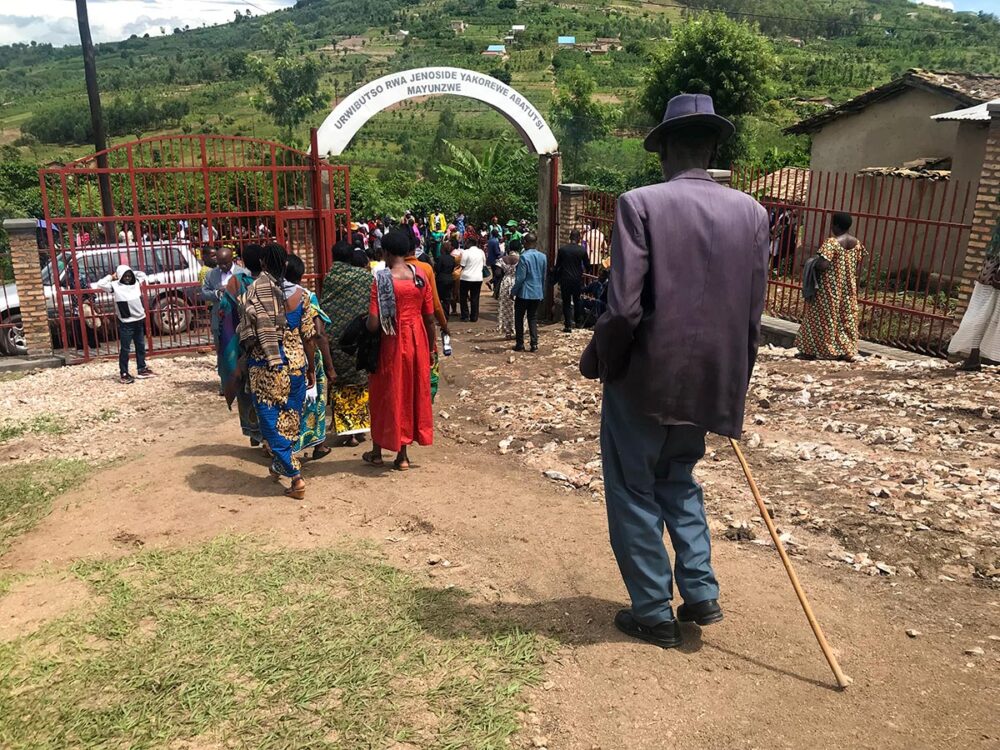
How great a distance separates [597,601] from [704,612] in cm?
57

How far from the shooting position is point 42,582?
160 inches

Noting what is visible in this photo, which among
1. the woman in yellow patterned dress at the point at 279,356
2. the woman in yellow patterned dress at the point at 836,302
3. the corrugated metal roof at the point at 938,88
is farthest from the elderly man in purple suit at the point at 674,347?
the corrugated metal roof at the point at 938,88

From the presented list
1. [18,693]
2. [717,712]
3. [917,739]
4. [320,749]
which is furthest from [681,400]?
[18,693]

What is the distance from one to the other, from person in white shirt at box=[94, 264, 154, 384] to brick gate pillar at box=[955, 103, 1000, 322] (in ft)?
28.2

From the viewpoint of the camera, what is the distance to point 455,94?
452 inches

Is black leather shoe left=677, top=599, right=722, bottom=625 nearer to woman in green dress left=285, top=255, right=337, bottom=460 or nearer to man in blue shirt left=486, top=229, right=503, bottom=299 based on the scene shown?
woman in green dress left=285, top=255, right=337, bottom=460

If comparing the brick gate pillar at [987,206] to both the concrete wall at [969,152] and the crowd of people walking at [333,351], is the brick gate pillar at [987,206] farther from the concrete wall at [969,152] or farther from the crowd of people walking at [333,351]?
the crowd of people walking at [333,351]

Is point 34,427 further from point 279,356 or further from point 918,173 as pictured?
point 918,173

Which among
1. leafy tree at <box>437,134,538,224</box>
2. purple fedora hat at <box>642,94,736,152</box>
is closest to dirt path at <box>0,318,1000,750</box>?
purple fedora hat at <box>642,94,736,152</box>

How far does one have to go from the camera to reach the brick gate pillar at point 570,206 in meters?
12.7

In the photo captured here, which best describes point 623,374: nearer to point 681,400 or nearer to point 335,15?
point 681,400

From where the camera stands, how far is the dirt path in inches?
110

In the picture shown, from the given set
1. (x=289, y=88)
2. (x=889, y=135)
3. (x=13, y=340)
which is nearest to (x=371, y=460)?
(x=13, y=340)

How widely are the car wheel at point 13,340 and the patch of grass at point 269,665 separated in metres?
7.62
